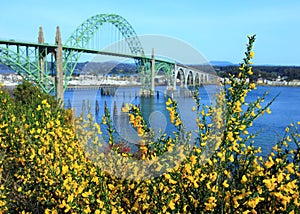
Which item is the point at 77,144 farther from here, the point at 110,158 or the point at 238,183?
the point at 238,183

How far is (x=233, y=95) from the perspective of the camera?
250cm

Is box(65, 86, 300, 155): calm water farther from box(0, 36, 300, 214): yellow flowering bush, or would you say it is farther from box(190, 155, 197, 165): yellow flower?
box(190, 155, 197, 165): yellow flower

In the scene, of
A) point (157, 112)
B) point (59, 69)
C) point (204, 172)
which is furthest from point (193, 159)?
point (59, 69)

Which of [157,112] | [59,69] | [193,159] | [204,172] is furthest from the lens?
[59,69]

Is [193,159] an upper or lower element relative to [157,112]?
lower

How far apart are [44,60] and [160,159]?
24.1 metres

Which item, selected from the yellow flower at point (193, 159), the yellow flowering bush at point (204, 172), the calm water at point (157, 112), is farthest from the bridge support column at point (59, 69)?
the yellow flower at point (193, 159)

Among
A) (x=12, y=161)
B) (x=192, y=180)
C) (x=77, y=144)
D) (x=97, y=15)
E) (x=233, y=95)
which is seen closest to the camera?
(x=192, y=180)

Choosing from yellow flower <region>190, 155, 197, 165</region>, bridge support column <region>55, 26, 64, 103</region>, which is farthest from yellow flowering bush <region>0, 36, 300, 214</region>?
bridge support column <region>55, 26, 64, 103</region>

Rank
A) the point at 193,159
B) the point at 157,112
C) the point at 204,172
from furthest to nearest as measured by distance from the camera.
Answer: the point at 157,112 < the point at 204,172 < the point at 193,159

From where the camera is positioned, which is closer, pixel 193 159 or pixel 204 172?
pixel 193 159

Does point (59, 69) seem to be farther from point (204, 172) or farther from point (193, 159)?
point (193, 159)

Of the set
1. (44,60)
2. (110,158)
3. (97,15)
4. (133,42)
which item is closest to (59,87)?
(44,60)

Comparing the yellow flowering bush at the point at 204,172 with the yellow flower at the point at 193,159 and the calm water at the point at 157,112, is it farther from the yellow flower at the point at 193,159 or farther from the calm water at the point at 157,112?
the calm water at the point at 157,112
